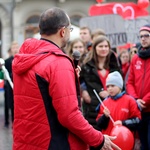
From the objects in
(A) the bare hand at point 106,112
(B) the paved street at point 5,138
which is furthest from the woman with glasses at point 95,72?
(B) the paved street at point 5,138

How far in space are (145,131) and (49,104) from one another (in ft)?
10.8

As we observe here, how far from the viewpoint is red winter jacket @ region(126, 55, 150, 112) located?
6283mm

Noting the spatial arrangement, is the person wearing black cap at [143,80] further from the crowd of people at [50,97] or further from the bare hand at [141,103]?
the crowd of people at [50,97]

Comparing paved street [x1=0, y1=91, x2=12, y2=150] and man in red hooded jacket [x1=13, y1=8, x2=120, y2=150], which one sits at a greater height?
man in red hooded jacket [x1=13, y1=8, x2=120, y2=150]

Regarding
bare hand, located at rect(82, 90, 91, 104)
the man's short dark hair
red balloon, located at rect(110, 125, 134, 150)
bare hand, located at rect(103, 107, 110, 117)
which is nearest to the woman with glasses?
bare hand, located at rect(82, 90, 91, 104)

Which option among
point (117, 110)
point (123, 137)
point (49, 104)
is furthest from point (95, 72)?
point (49, 104)

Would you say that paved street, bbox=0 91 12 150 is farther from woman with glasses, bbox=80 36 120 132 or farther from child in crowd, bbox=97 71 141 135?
child in crowd, bbox=97 71 141 135

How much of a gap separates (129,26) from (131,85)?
3759 millimetres

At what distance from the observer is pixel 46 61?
3.42m

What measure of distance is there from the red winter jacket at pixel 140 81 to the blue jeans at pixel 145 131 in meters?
0.10

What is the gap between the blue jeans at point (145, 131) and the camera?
6352 millimetres

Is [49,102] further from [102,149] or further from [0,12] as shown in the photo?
[0,12]

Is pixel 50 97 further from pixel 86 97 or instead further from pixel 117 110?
pixel 86 97

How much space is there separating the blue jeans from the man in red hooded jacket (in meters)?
2.87
